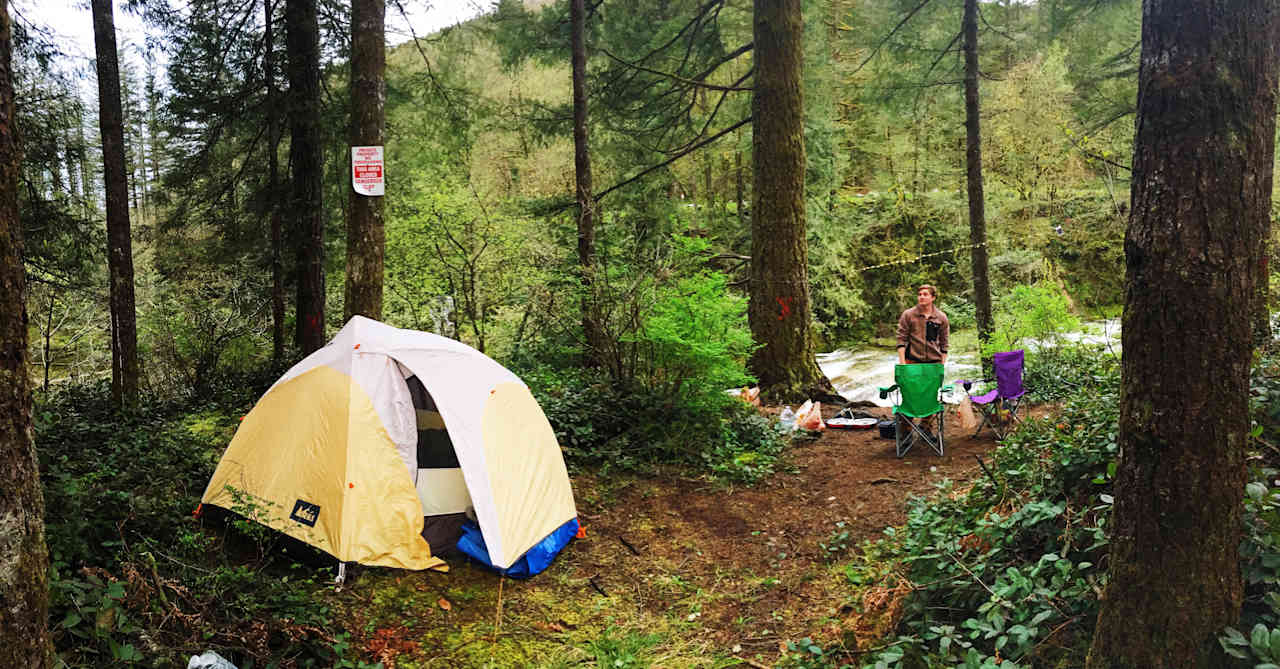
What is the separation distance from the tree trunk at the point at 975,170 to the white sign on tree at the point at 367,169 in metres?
8.87

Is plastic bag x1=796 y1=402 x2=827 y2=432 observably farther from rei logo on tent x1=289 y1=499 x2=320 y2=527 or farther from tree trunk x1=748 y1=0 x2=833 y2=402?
rei logo on tent x1=289 y1=499 x2=320 y2=527

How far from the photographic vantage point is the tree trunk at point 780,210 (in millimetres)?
8719

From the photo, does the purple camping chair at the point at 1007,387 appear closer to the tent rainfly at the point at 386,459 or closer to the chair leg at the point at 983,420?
the chair leg at the point at 983,420

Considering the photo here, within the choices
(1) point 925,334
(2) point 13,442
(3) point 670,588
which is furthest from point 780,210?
(2) point 13,442

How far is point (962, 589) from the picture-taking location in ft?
10.4

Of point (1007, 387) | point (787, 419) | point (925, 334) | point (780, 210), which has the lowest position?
point (787, 419)

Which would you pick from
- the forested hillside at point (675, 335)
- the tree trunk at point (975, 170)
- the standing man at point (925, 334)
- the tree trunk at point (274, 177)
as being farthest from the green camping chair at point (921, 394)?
the tree trunk at point (274, 177)

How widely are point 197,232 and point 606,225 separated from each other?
1246cm

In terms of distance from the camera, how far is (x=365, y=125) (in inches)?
218

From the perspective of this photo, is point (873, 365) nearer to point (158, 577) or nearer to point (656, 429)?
point (656, 429)

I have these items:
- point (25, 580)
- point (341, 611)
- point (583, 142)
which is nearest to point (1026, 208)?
point (583, 142)

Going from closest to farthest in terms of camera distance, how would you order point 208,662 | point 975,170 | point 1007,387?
point 208,662 < point 1007,387 < point 975,170

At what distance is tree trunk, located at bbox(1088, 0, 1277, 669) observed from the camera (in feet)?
6.59

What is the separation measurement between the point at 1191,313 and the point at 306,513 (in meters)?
4.44
